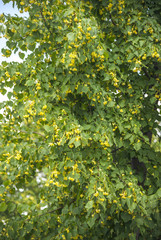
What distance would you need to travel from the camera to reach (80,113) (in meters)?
3.34

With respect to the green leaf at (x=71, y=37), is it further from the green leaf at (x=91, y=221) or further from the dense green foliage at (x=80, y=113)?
the green leaf at (x=91, y=221)

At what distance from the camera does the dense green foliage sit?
2.91 m

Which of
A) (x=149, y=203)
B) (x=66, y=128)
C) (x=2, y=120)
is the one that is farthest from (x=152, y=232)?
(x=2, y=120)

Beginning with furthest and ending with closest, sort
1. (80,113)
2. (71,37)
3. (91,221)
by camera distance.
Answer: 1. (80,113)
2. (91,221)
3. (71,37)

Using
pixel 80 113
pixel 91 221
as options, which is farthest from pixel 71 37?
pixel 91 221

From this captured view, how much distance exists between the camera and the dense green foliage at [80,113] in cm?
291

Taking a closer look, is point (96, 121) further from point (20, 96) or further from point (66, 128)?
point (20, 96)

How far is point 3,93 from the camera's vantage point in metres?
3.40

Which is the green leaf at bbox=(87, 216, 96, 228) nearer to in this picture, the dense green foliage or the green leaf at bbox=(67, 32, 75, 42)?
the dense green foliage

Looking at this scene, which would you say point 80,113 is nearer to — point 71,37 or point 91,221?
point 71,37

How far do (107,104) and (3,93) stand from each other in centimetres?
125

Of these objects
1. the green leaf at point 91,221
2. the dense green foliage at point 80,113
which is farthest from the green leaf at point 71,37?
the green leaf at point 91,221

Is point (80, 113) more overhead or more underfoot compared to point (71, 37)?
more underfoot

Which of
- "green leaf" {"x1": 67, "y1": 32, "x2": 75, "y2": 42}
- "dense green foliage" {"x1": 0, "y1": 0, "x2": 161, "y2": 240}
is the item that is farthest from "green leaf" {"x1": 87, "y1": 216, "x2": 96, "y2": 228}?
"green leaf" {"x1": 67, "y1": 32, "x2": 75, "y2": 42}
